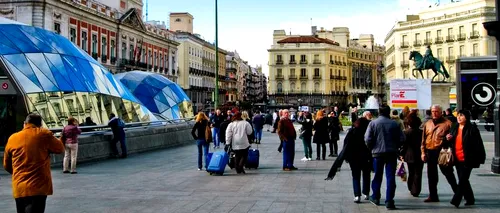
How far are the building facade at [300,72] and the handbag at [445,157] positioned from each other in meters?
93.2

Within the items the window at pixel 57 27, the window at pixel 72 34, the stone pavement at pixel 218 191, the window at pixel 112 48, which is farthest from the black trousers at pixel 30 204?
the window at pixel 112 48

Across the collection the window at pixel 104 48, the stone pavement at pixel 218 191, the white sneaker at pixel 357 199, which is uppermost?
the window at pixel 104 48

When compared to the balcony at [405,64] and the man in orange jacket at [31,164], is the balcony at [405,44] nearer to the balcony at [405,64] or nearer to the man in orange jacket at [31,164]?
the balcony at [405,64]

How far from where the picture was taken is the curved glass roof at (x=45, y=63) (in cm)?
1939

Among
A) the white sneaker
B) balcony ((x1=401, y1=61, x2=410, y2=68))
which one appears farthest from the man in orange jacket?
balcony ((x1=401, y1=61, x2=410, y2=68))

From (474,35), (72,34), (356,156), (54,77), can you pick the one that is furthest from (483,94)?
(474,35)

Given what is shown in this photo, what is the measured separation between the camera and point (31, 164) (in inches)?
239

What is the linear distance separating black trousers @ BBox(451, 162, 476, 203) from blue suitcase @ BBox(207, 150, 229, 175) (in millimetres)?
6134

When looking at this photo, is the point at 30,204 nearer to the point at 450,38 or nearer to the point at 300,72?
the point at 450,38

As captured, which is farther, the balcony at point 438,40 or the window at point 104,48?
the balcony at point 438,40

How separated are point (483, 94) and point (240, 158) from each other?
1791 cm

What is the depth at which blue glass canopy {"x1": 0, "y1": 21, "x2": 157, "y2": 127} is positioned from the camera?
19.3 meters

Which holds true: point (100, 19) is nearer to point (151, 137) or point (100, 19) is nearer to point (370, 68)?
point (151, 137)

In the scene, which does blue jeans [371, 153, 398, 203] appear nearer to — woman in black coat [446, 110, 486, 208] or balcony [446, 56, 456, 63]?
woman in black coat [446, 110, 486, 208]
